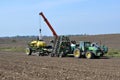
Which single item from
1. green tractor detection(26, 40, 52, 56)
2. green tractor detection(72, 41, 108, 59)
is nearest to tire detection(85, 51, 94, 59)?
green tractor detection(72, 41, 108, 59)

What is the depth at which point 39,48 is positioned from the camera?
137 feet

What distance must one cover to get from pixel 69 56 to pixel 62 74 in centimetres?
1862

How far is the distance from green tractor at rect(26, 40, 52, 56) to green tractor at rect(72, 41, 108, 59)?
170 inches

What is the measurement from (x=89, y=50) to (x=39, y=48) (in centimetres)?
714

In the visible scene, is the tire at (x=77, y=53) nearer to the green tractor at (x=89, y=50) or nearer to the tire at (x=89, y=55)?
the green tractor at (x=89, y=50)

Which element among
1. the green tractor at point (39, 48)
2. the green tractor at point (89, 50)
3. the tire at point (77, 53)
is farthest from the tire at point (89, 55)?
the green tractor at point (39, 48)

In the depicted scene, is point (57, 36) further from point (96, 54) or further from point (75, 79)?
point (75, 79)

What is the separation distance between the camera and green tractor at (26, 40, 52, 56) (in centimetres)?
4102

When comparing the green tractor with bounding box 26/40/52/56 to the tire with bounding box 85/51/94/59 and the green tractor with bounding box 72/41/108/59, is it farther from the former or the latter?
the tire with bounding box 85/51/94/59

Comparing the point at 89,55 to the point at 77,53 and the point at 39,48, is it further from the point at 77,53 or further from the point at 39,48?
the point at 39,48

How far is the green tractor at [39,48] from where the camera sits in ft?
135

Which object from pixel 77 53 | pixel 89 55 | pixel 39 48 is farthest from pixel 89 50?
pixel 39 48

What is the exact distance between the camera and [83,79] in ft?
59.4

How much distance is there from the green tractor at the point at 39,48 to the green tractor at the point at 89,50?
4330mm
